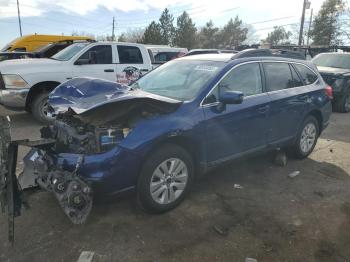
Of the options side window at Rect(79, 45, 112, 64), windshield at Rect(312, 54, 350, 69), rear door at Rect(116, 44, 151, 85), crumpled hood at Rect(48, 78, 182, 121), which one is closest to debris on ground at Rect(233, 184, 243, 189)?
crumpled hood at Rect(48, 78, 182, 121)

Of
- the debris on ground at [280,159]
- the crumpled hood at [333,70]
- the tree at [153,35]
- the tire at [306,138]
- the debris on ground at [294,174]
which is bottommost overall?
the debris on ground at [294,174]

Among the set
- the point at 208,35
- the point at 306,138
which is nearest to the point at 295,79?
the point at 306,138

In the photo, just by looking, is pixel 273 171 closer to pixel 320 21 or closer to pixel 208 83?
pixel 208 83

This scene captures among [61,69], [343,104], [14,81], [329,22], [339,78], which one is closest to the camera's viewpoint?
[14,81]

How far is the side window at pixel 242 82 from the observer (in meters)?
4.36

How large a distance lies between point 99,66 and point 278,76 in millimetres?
5097

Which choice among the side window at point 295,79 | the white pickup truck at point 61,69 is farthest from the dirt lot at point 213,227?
the white pickup truck at point 61,69

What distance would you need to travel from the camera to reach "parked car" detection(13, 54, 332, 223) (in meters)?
3.51

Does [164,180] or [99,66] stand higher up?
[99,66]

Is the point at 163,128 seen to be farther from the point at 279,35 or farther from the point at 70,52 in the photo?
the point at 279,35

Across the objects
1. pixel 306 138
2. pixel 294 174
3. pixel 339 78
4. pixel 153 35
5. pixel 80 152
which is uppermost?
pixel 153 35

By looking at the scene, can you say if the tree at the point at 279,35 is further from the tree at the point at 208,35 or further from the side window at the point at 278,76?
the side window at the point at 278,76

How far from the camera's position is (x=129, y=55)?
377 inches

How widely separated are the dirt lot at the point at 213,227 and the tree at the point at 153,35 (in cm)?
5076
